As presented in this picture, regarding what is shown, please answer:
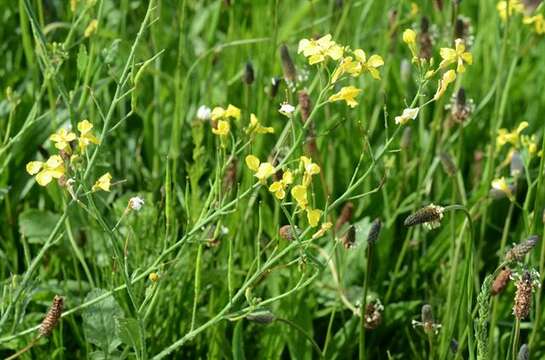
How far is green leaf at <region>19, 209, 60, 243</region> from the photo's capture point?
5.93ft

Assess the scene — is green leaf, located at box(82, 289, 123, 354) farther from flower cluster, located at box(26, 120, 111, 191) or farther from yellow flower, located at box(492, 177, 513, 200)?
yellow flower, located at box(492, 177, 513, 200)

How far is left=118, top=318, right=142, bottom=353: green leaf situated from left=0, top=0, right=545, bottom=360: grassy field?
0.01 m

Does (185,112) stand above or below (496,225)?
above

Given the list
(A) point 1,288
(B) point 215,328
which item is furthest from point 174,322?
(A) point 1,288

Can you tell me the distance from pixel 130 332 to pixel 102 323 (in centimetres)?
21

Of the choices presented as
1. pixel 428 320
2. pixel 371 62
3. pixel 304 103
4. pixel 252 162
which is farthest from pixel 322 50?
pixel 428 320

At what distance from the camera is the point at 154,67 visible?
2.27 meters

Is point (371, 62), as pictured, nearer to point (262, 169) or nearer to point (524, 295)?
point (262, 169)

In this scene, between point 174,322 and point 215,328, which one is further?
point 174,322

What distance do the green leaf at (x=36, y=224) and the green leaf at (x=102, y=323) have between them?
1.07 feet

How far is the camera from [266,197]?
2055 millimetres

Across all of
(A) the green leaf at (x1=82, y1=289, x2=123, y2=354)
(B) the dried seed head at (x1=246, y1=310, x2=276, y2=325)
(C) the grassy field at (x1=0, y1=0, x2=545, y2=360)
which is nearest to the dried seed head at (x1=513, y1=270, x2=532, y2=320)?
(C) the grassy field at (x1=0, y1=0, x2=545, y2=360)

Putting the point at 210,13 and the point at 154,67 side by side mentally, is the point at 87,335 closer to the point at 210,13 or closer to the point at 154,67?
the point at 154,67

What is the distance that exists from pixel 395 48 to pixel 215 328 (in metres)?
1.10
